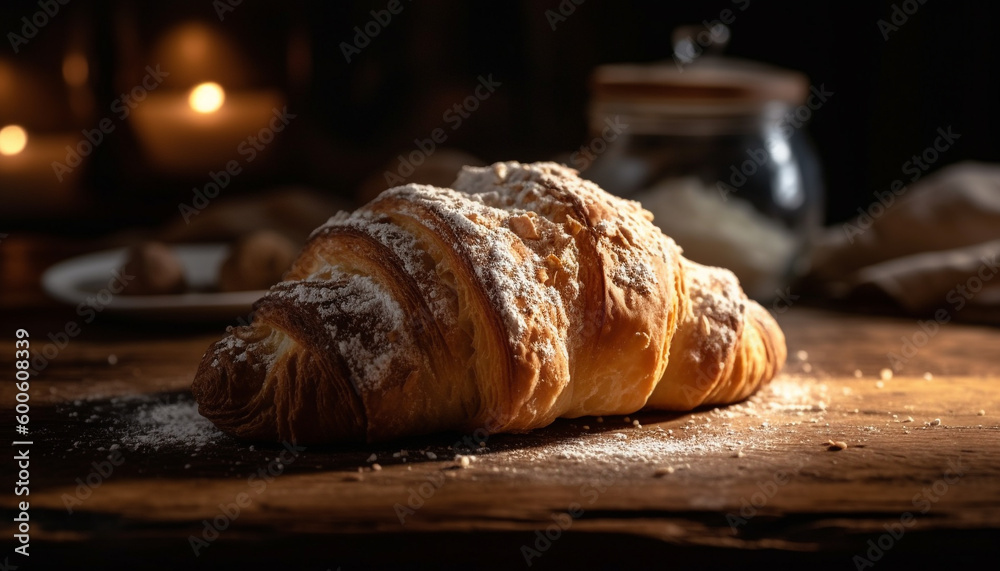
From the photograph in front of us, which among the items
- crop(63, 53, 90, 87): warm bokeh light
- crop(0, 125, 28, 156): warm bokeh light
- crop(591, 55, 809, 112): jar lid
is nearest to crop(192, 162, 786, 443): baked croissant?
crop(591, 55, 809, 112): jar lid

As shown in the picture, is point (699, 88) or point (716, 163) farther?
point (716, 163)

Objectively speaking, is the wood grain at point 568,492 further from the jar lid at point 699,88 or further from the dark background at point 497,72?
the dark background at point 497,72

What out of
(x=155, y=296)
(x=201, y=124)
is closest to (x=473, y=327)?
(x=155, y=296)

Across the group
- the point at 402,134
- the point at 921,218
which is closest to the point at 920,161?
the point at 921,218

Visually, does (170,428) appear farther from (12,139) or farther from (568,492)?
(12,139)

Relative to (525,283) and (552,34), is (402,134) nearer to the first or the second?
(552,34)
